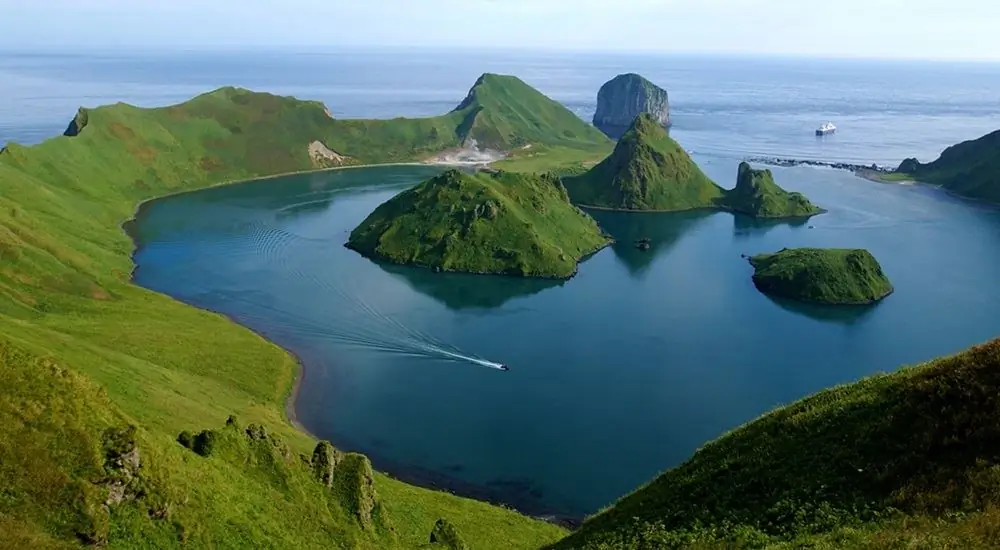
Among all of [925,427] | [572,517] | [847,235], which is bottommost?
[572,517]

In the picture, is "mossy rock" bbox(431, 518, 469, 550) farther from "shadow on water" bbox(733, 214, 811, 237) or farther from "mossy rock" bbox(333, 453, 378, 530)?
"shadow on water" bbox(733, 214, 811, 237)

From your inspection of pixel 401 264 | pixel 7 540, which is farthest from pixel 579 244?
pixel 7 540

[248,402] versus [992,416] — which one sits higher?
[992,416]

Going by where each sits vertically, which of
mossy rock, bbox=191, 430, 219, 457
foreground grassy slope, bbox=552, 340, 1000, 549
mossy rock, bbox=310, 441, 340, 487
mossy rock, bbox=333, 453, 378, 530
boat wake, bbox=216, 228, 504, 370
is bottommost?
boat wake, bbox=216, 228, 504, 370

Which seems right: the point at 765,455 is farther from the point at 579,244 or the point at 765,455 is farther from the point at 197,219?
the point at 197,219

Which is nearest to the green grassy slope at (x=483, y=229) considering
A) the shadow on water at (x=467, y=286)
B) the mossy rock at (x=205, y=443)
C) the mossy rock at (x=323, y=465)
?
the shadow on water at (x=467, y=286)

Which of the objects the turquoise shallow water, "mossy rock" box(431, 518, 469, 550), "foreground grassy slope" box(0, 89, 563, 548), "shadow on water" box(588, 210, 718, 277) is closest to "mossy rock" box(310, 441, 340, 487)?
"foreground grassy slope" box(0, 89, 563, 548)
